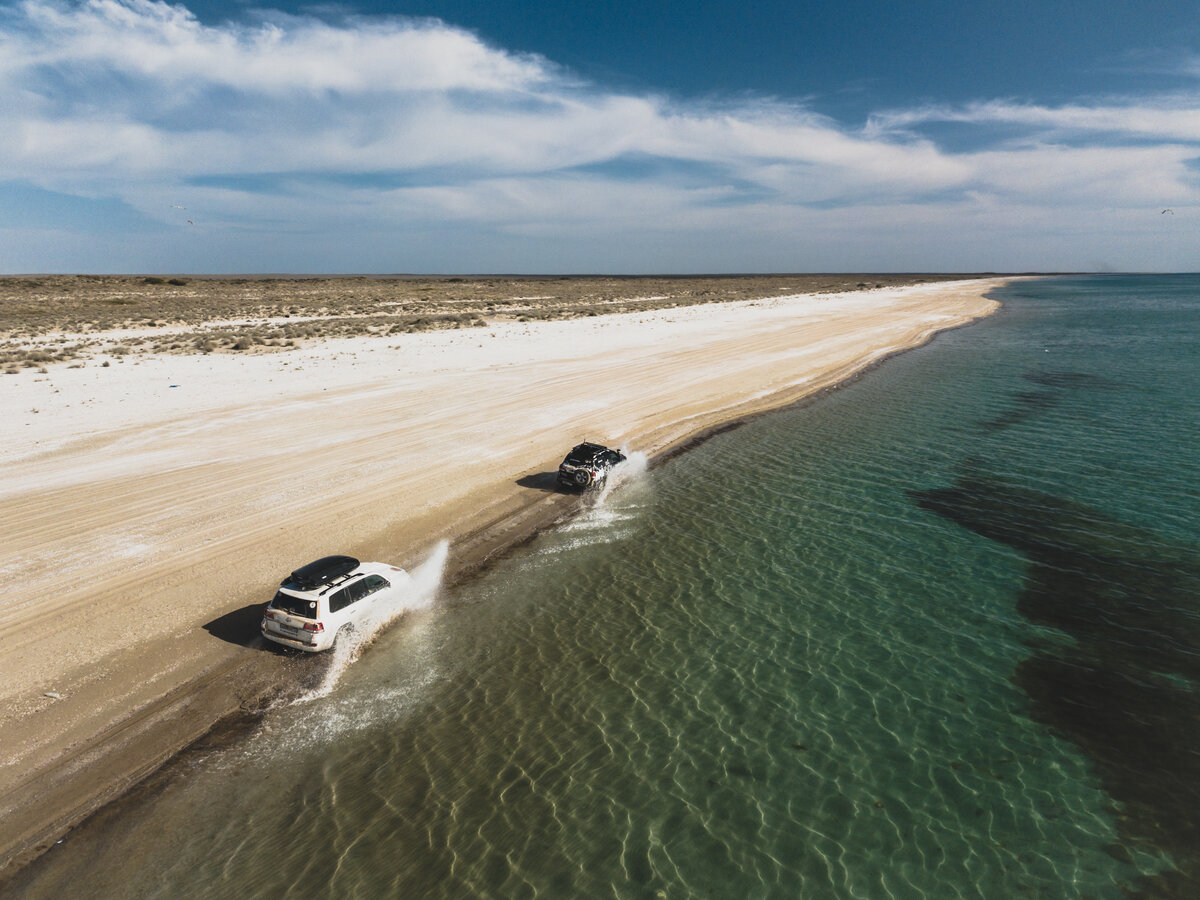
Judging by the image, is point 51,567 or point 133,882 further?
point 51,567

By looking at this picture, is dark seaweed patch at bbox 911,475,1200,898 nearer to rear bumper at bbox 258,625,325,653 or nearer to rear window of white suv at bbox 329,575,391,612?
rear window of white suv at bbox 329,575,391,612

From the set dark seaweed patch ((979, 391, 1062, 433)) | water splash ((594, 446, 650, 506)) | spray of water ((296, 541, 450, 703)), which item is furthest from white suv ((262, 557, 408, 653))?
dark seaweed patch ((979, 391, 1062, 433))

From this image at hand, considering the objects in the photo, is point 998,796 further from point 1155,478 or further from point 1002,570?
point 1155,478

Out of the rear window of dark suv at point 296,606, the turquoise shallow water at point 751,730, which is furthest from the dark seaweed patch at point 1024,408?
the rear window of dark suv at point 296,606

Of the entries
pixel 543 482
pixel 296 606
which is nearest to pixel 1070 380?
pixel 543 482

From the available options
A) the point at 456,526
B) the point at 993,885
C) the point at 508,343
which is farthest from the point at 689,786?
the point at 508,343

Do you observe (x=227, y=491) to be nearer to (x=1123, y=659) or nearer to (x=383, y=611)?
(x=383, y=611)

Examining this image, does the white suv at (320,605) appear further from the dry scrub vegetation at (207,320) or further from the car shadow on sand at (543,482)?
the dry scrub vegetation at (207,320)
